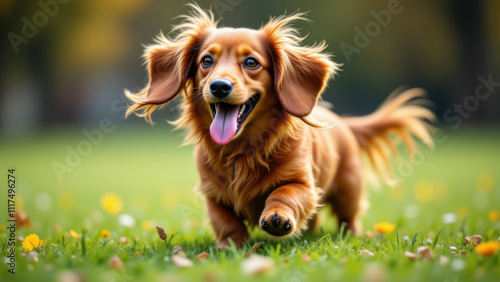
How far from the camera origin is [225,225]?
2920 mm

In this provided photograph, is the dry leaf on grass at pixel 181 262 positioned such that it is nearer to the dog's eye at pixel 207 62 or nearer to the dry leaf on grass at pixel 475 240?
the dog's eye at pixel 207 62

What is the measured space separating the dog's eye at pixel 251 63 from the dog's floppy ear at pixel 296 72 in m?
0.14

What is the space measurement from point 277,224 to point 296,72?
40.7 inches

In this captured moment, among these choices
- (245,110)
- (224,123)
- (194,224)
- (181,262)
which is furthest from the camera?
(194,224)

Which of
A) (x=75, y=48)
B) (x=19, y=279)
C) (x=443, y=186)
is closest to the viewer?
(x=19, y=279)

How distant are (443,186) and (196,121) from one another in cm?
428

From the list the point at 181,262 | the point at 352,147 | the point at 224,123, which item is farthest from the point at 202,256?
the point at 352,147

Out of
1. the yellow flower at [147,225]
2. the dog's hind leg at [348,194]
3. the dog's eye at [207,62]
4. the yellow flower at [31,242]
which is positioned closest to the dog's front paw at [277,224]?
the dog's eye at [207,62]

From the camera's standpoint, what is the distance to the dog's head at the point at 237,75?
271 centimetres

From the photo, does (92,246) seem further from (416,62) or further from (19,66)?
(416,62)

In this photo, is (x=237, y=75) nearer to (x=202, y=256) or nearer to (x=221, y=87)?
(x=221, y=87)

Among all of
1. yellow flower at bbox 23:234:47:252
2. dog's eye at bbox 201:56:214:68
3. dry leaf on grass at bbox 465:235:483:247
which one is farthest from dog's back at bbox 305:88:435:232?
yellow flower at bbox 23:234:47:252

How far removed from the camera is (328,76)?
3008 millimetres

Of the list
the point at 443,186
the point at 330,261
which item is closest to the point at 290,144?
the point at 330,261
